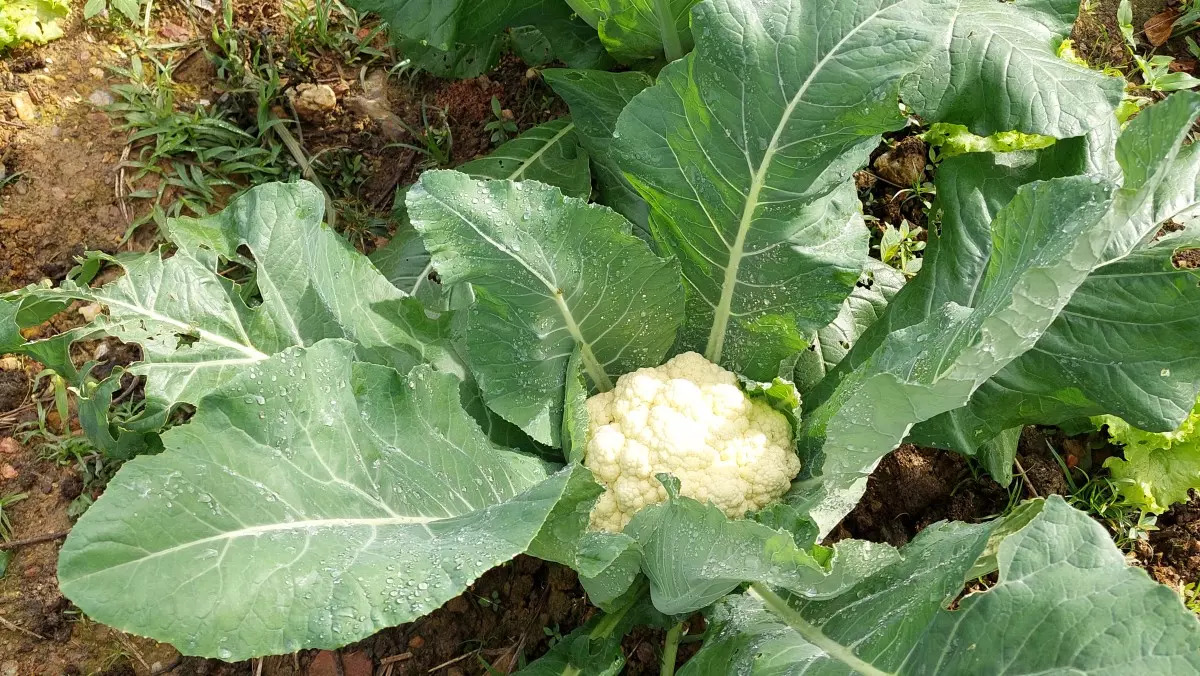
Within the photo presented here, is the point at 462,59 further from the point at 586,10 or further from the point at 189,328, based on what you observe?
the point at 189,328

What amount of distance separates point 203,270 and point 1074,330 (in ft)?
6.56

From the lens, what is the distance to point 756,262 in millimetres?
2080

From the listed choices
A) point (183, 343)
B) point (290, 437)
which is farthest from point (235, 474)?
point (183, 343)

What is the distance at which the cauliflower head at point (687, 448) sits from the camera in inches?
77.9

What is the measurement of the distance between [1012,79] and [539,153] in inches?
51.3

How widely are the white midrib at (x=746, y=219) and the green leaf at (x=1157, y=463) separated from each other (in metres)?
1.09

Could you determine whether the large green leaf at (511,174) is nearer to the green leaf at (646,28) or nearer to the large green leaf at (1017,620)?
the green leaf at (646,28)

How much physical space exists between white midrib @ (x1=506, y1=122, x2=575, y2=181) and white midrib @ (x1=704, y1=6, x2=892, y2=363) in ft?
2.61

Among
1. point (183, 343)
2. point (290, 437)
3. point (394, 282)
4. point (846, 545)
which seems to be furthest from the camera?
point (394, 282)

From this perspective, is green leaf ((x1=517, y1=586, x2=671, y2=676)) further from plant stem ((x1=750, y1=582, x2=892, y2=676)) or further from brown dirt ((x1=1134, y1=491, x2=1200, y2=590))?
brown dirt ((x1=1134, y1=491, x2=1200, y2=590))

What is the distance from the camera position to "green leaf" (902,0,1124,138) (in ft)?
6.63

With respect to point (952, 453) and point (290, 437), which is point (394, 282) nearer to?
point (290, 437)

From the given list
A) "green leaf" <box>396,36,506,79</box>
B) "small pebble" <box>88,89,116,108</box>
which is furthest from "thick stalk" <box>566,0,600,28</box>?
"small pebble" <box>88,89,116,108</box>

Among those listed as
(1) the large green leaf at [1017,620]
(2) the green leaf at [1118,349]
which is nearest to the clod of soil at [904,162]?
(2) the green leaf at [1118,349]
